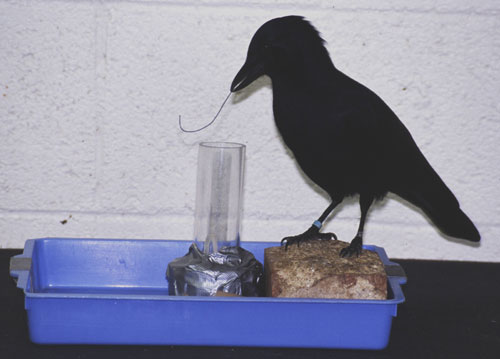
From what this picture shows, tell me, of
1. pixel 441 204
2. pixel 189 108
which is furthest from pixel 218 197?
pixel 441 204

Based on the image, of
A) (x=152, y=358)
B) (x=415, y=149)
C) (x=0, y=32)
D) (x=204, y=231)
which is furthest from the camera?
(x=0, y=32)

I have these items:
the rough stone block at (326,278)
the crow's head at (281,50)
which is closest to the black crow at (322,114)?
the crow's head at (281,50)

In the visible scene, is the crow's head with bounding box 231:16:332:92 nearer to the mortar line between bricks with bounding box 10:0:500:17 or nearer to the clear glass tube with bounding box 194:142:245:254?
the clear glass tube with bounding box 194:142:245:254

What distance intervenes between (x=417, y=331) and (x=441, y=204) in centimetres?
41

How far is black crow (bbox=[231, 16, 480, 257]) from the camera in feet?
4.22

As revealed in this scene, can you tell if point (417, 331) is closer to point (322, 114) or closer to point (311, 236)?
point (311, 236)

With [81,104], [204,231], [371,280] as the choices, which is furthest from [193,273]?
[81,104]

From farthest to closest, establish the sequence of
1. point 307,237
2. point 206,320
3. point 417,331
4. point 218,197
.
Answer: point 307,237
point 218,197
point 417,331
point 206,320

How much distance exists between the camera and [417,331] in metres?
1.20

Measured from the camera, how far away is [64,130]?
1.64 m

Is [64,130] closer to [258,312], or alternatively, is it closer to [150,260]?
[150,260]

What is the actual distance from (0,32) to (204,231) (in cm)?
78

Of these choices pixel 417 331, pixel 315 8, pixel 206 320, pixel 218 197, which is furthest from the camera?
pixel 315 8

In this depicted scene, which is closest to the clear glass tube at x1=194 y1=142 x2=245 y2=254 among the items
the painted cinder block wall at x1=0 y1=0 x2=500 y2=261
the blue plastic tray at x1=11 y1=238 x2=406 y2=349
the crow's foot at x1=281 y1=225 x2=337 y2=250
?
the crow's foot at x1=281 y1=225 x2=337 y2=250
